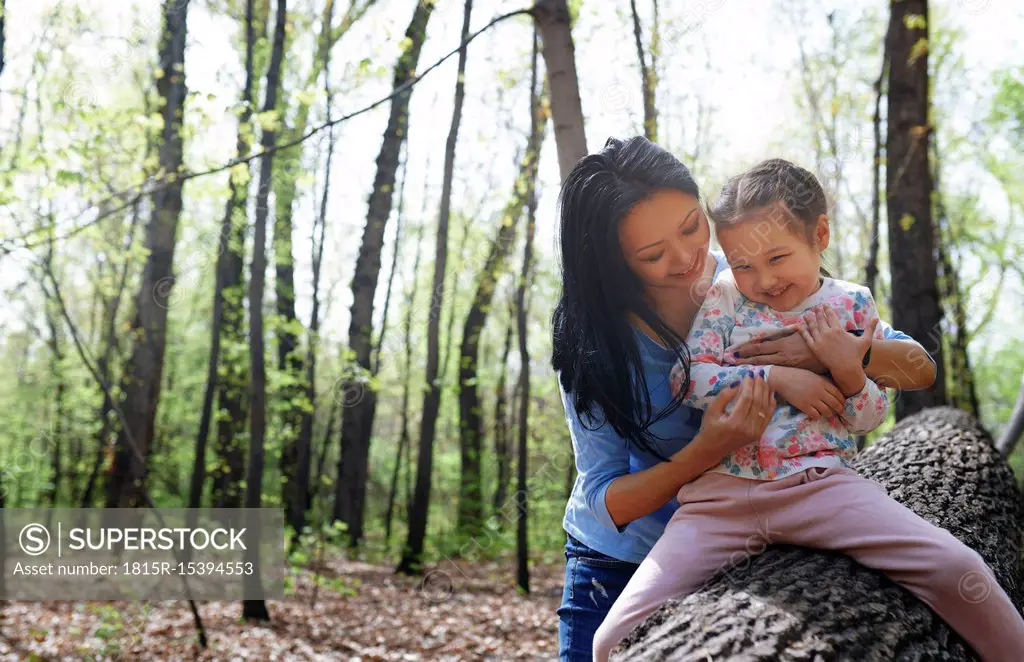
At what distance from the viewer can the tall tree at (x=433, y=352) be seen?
28.4ft

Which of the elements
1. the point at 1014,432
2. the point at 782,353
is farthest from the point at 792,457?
the point at 1014,432

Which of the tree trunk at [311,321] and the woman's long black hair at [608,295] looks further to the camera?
the tree trunk at [311,321]

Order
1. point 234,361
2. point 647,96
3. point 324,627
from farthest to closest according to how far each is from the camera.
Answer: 1. point 234,361
2. point 324,627
3. point 647,96

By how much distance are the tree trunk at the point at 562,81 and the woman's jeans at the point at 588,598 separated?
2122 mm

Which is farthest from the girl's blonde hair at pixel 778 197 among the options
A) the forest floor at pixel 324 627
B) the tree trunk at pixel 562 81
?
the forest floor at pixel 324 627

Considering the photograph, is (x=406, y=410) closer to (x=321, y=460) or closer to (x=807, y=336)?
(x=321, y=460)

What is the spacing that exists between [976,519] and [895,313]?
3.97 metres

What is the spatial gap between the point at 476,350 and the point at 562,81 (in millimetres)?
10237

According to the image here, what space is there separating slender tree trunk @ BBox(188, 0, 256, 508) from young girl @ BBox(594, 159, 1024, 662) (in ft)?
15.6

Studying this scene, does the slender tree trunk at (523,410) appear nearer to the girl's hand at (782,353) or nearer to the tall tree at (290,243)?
the tall tree at (290,243)

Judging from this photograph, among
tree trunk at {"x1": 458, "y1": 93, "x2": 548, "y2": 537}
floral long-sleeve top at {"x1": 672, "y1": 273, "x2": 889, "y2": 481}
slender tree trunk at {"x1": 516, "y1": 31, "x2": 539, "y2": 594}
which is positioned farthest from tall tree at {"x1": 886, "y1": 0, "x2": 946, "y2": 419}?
floral long-sleeve top at {"x1": 672, "y1": 273, "x2": 889, "y2": 481}

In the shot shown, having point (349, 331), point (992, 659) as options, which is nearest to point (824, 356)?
point (992, 659)

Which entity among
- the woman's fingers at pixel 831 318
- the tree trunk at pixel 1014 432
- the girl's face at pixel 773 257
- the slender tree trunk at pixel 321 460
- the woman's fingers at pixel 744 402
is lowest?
the slender tree trunk at pixel 321 460

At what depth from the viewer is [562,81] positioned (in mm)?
3736
